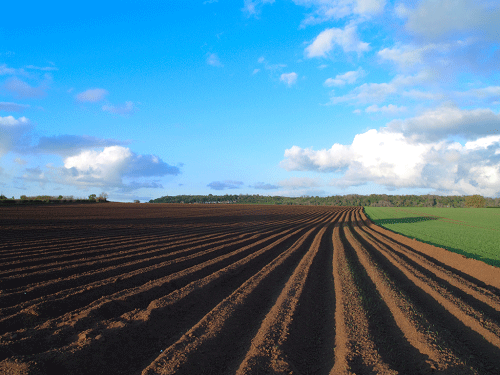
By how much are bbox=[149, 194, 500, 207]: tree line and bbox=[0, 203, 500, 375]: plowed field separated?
96583 millimetres

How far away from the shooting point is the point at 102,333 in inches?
170

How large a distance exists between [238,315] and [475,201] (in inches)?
4860

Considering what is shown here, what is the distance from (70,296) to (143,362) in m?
3.28

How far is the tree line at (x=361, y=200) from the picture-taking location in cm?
10188

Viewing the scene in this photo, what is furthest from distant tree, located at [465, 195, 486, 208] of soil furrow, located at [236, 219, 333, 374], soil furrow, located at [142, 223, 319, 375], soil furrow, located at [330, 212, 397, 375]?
soil furrow, located at [236, 219, 333, 374]

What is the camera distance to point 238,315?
541 centimetres

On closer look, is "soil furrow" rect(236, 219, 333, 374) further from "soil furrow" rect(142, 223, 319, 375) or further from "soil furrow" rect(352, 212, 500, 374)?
"soil furrow" rect(352, 212, 500, 374)

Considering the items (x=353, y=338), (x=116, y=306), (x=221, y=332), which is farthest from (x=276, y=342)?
(x=116, y=306)

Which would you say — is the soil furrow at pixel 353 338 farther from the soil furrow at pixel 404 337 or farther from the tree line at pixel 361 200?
the tree line at pixel 361 200

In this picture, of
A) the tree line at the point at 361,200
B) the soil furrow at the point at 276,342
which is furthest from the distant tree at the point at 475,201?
the soil furrow at the point at 276,342

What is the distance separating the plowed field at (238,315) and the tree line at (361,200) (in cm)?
9658

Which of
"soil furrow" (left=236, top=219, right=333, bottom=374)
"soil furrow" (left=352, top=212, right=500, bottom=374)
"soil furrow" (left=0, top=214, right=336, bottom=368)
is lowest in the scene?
"soil furrow" (left=352, top=212, right=500, bottom=374)

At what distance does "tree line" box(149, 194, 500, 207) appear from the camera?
101875mm

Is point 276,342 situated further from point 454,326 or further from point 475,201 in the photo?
point 475,201
